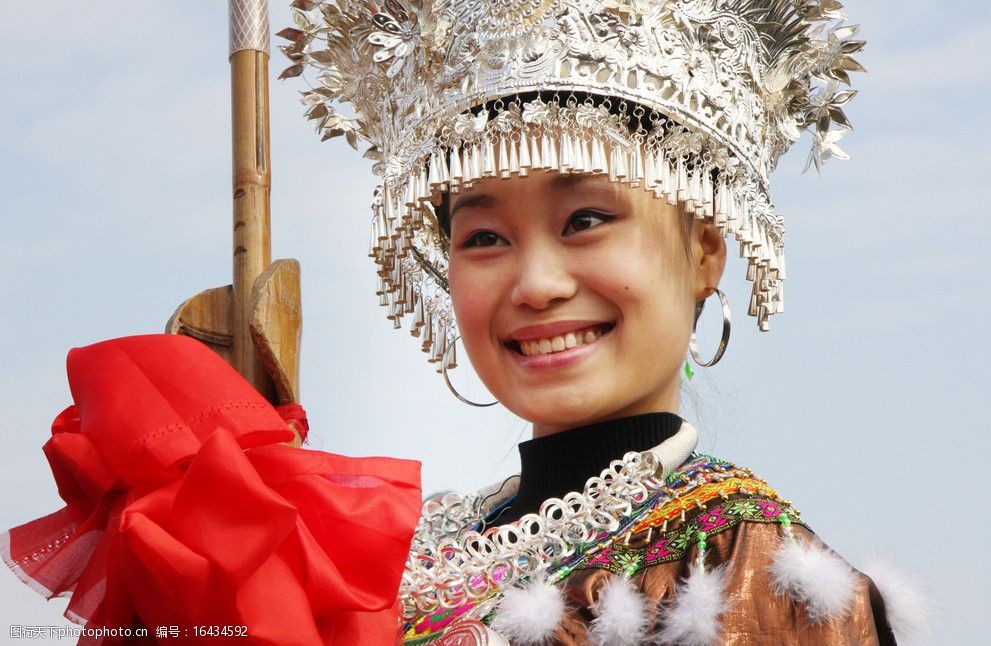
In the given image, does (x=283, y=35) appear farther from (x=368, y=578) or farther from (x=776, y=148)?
(x=368, y=578)

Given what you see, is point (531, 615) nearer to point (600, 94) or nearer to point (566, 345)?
point (566, 345)

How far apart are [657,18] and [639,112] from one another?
0.18m

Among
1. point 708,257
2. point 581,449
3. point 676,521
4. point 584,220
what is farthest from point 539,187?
point 676,521

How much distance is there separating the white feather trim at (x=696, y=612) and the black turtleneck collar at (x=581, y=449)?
0.41 meters

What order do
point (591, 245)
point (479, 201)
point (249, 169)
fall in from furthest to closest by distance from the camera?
point (249, 169), point (479, 201), point (591, 245)

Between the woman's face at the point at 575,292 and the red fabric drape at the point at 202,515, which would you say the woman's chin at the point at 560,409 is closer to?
the woman's face at the point at 575,292

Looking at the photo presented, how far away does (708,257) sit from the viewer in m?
2.40

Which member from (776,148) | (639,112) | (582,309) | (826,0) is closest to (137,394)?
(582,309)

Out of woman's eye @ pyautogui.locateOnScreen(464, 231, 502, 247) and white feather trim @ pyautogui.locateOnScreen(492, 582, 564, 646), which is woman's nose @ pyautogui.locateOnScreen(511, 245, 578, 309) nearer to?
woman's eye @ pyautogui.locateOnScreen(464, 231, 502, 247)

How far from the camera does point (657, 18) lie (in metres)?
2.31

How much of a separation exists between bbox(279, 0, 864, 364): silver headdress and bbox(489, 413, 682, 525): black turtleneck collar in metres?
0.36

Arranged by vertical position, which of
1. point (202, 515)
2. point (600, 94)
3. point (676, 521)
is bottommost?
point (676, 521)

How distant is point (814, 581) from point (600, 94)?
87 cm

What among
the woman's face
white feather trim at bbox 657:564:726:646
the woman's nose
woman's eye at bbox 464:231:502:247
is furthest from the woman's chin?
white feather trim at bbox 657:564:726:646
